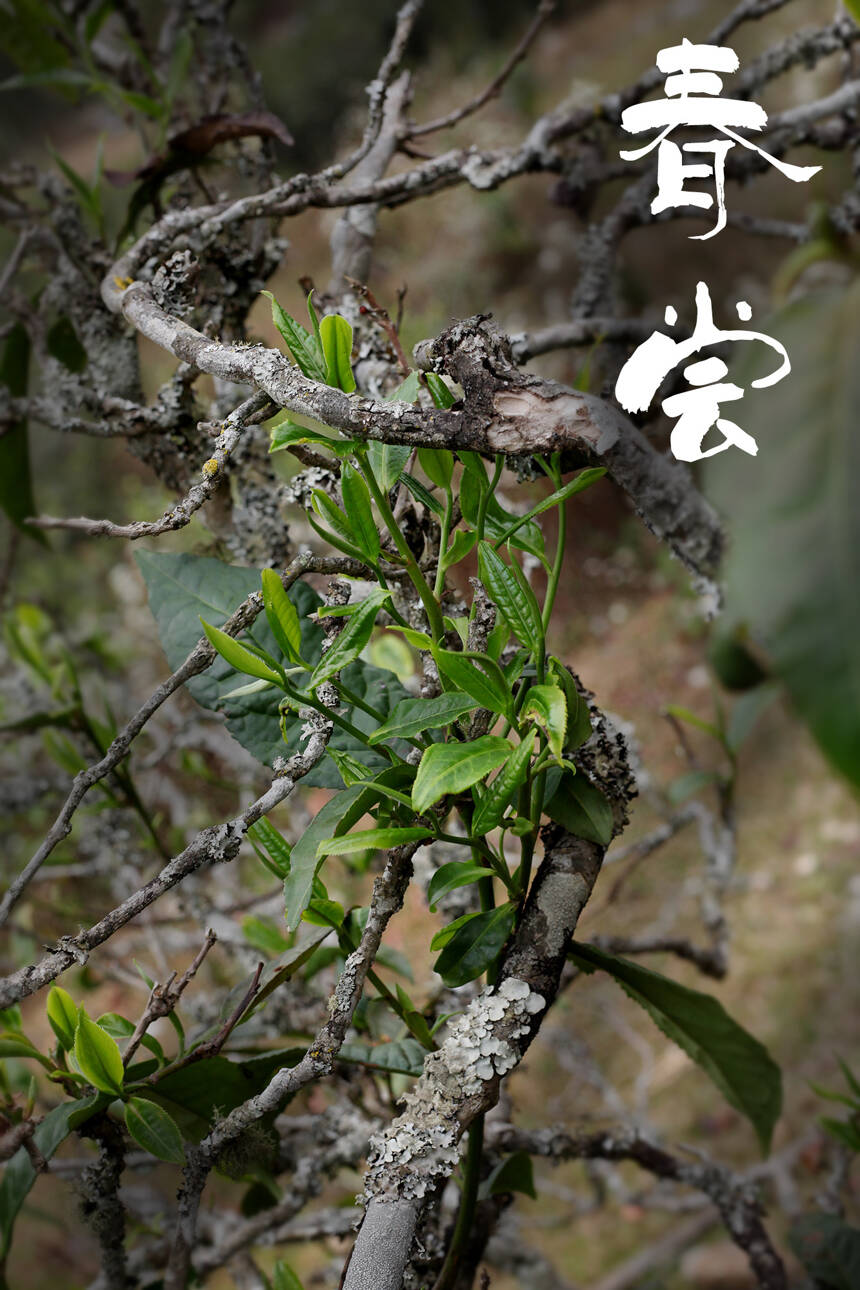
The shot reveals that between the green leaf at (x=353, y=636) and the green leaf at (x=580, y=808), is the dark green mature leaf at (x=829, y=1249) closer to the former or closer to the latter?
the green leaf at (x=580, y=808)

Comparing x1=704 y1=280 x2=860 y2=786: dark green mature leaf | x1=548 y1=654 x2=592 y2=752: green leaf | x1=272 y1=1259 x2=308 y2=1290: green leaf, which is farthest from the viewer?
x1=272 y1=1259 x2=308 y2=1290: green leaf

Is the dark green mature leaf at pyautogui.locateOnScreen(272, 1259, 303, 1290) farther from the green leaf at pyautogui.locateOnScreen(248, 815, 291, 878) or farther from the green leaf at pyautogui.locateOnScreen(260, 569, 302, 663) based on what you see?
the green leaf at pyautogui.locateOnScreen(260, 569, 302, 663)

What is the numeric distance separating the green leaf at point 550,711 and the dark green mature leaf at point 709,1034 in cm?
12

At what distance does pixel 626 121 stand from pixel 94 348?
1.12 ft

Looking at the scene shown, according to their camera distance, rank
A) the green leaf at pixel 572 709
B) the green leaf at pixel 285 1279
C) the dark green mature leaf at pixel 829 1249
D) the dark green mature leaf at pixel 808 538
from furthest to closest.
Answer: the dark green mature leaf at pixel 829 1249 < the green leaf at pixel 285 1279 < the green leaf at pixel 572 709 < the dark green mature leaf at pixel 808 538

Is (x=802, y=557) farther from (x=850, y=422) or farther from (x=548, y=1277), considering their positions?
(x=548, y=1277)

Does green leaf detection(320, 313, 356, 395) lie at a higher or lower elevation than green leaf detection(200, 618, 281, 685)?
higher

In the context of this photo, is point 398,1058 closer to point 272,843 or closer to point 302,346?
point 272,843

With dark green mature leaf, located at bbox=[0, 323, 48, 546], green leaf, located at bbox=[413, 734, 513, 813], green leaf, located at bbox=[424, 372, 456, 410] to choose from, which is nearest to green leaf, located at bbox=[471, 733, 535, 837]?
green leaf, located at bbox=[413, 734, 513, 813]

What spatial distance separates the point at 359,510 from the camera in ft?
1.03

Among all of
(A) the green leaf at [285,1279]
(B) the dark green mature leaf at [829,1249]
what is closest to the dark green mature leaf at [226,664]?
(A) the green leaf at [285,1279]

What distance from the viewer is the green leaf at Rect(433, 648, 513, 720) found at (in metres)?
0.31

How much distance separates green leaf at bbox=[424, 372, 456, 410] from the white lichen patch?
A: 20 centimetres

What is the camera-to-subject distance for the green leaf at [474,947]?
34 cm
